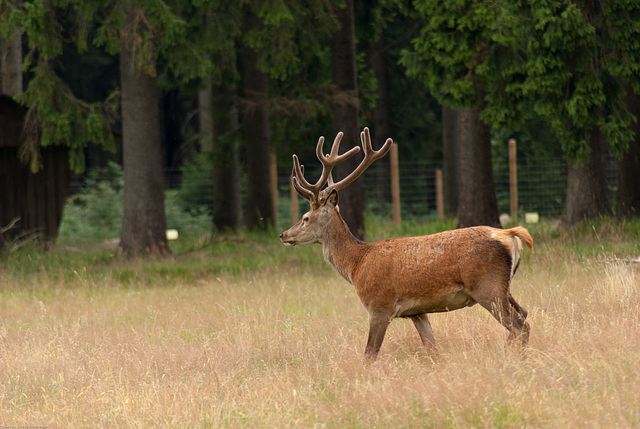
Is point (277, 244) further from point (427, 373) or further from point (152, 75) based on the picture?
point (427, 373)

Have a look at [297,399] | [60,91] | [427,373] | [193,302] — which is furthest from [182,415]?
[60,91]

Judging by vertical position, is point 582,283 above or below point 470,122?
below

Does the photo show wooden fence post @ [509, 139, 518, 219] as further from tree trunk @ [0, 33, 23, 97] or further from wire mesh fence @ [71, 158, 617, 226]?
tree trunk @ [0, 33, 23, 97]

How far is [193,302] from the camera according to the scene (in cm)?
1066

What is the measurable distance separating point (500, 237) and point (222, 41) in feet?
33.3

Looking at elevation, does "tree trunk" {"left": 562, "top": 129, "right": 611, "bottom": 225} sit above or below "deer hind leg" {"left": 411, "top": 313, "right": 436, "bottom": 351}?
above

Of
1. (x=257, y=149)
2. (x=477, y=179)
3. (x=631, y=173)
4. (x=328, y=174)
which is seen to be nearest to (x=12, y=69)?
(x=257, y=149)

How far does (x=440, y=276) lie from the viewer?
21.2ft

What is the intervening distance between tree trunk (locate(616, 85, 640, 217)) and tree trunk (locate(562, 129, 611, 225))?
1.01 meters

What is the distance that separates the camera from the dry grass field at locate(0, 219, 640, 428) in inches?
211

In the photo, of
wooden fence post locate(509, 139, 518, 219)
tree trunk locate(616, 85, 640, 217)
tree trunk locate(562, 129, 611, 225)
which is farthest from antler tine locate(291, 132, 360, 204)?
wooden fence post locate(509, 139, 518, 219)

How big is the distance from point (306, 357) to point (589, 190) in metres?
8.70

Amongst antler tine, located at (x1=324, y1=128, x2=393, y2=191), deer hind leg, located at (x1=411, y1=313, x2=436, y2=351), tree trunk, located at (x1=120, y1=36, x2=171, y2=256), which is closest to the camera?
deer hind leg, located at (x1=411, y1=313, x2=436, y2=351)

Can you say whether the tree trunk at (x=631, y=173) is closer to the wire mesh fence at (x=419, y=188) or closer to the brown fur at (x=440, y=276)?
the wire mesh fence at (x=419, y=188)
